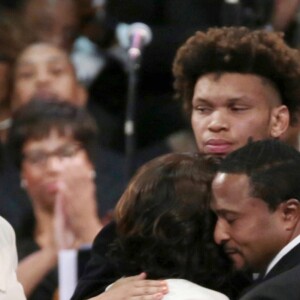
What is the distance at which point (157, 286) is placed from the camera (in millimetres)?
4027

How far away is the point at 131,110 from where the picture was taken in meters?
6.50

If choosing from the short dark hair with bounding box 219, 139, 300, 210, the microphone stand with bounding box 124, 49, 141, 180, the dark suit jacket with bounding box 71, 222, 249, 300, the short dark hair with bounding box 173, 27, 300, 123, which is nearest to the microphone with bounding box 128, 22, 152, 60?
the microphone stand with bounding box 124, 49, 141, 180

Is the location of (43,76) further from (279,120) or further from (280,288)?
(280,288)

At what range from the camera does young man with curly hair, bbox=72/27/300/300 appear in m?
4.63

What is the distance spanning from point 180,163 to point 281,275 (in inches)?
21.9

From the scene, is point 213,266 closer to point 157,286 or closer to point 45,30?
point 157,286

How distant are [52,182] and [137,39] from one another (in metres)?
0.88

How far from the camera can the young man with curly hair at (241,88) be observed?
4629mm

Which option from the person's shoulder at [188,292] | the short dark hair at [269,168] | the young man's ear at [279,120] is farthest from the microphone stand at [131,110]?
the person's shoulder at [188,292]

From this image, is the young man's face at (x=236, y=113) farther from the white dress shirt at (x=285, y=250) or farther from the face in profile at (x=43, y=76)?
the face in profile at (x=43, y=76)

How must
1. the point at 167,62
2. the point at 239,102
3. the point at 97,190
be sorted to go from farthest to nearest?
the point at 167,62
the point at 97,190
the point at 239,102

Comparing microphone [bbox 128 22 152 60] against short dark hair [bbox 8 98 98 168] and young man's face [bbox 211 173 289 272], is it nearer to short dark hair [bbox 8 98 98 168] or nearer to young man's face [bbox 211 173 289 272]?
short dark hair [bbox 8 98 98 168]

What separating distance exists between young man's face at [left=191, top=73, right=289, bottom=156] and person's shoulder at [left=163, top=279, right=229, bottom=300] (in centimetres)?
69

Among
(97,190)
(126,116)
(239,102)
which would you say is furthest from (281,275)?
(126,116)
